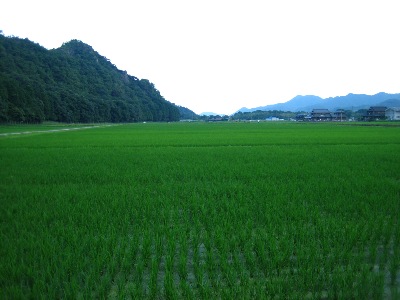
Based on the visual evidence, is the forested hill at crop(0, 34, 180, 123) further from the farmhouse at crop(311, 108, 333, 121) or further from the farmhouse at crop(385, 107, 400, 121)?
the farmhouse at crop(385, 107, 400, 121)

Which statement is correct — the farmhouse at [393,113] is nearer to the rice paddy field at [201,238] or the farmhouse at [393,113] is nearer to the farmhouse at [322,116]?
the farmhouse at [322,116]

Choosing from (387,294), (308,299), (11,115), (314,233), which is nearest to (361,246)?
(314,233)

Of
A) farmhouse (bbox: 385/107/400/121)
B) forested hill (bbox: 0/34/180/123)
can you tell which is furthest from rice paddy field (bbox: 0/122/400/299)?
farmhouse (bbox: 385/107/400/121)

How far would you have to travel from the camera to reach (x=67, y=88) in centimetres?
8069

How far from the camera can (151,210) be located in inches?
219

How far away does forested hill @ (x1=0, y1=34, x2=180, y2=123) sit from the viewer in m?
54.5

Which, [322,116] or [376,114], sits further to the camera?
[322,116]

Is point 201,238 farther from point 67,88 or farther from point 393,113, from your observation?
point 393,113

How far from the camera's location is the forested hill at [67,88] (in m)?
54.5

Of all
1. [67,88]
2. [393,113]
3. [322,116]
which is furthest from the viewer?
[322,116]

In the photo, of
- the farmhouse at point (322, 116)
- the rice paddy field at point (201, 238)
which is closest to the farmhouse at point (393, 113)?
the farmhouse at point (322, 116)

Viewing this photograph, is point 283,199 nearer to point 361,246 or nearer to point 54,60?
point 361,246

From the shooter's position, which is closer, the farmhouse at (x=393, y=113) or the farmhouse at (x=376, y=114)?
the farmhouse at (x=376, y=114)

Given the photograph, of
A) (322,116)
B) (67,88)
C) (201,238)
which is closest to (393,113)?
(322,116)
